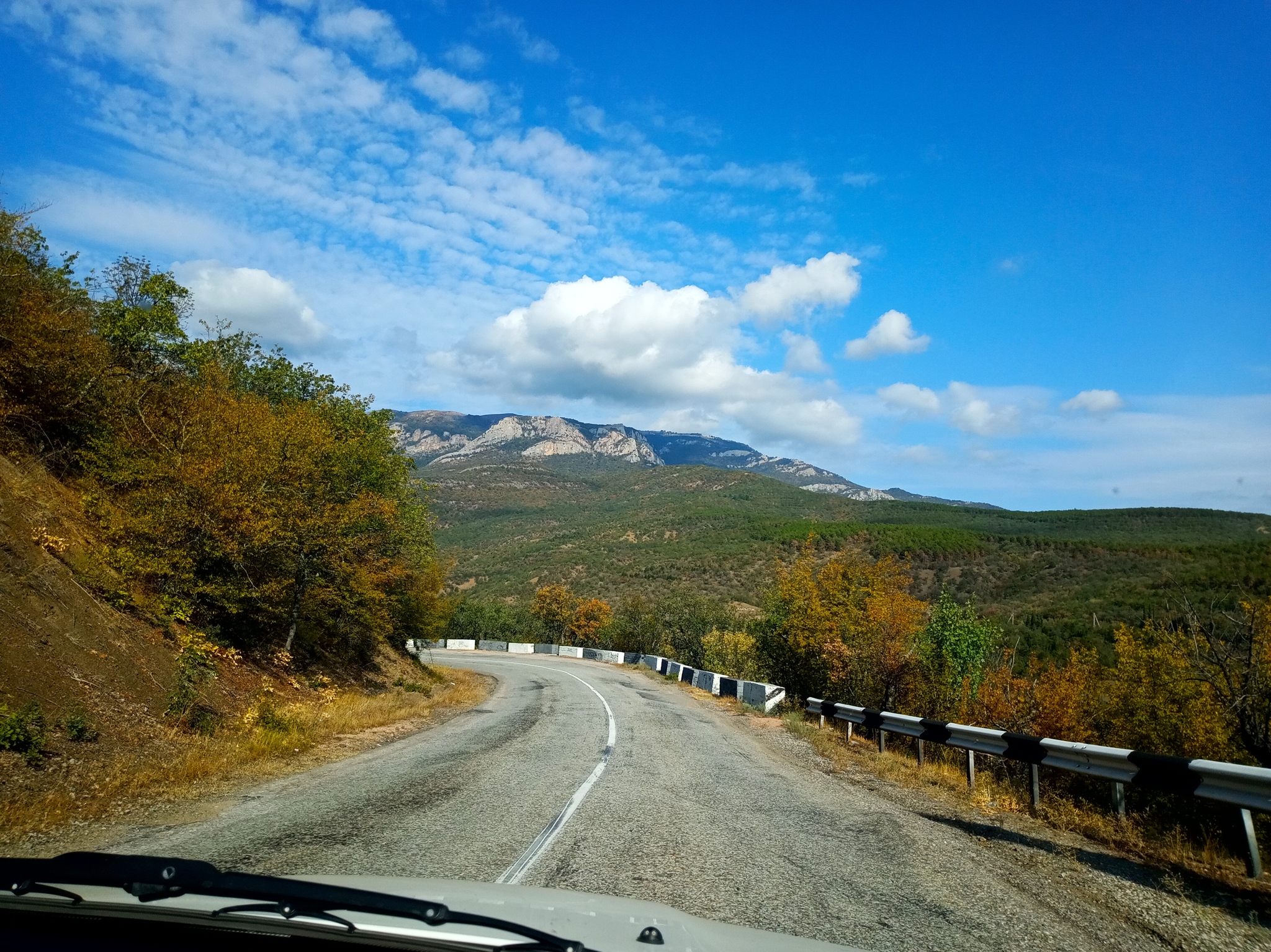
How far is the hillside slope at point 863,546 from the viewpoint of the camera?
4572cm

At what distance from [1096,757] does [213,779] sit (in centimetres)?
994

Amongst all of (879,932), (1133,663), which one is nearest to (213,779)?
(879,932)

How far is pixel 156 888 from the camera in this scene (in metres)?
2.91

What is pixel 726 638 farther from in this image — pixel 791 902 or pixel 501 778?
pixel 791 902

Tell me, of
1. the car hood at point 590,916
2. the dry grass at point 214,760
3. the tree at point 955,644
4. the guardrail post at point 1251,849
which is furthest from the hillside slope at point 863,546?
the car hood at point 590,916

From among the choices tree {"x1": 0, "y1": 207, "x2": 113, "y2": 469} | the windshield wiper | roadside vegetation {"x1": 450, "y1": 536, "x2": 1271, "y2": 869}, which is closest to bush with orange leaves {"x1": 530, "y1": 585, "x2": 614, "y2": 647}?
roadside vegetation {"x1": 450, "y1": 536, "x2": 1271, "y2": 869}

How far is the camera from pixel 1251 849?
582 cm

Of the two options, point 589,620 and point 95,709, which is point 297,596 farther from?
point 589,620

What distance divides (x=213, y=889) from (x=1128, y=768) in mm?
7985

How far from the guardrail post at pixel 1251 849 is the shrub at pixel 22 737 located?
1134cm

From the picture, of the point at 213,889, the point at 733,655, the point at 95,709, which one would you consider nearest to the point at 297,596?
the point at 95,709

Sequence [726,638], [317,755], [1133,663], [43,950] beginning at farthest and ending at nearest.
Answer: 1. [726,638]
2. [1133,663]
3. [317,755]
4. [43,950]

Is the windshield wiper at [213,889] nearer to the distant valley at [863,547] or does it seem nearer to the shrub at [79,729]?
the shrub at [79,729]

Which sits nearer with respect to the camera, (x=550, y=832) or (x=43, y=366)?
(x=550, y=832)
